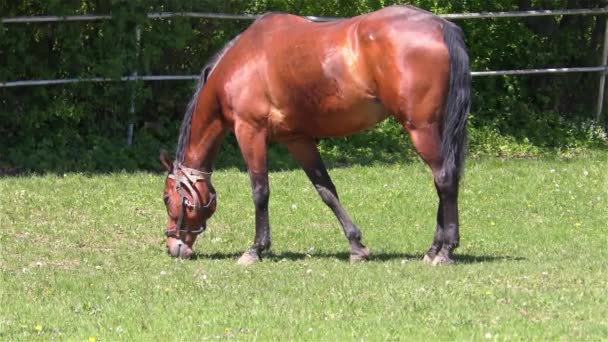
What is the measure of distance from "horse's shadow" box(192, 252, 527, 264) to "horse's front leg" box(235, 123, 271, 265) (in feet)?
0.58

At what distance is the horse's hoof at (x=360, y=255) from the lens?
9825mm

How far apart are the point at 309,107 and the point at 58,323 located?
3099mm

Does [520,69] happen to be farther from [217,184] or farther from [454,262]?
[454,262]

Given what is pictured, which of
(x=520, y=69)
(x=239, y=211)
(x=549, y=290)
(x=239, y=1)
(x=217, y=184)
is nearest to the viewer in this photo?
(x=549, y=290)

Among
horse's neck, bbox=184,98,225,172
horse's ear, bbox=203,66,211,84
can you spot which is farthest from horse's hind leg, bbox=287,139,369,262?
horse's ear, bbox=203,66,211,84

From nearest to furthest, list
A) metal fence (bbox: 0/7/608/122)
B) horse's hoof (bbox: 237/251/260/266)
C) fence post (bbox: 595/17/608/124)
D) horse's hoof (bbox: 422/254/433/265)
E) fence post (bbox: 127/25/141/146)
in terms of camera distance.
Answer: horse's hoof (bbox: 422/254/433/265) → horse's hoof (bbox: 237/251/260/266) → metal fence (bbox: 0/7/608/122) → fence post (bbox: 127/25/141/146) → fence post (bbox: 595/17/608/124)

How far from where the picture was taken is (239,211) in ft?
42.1

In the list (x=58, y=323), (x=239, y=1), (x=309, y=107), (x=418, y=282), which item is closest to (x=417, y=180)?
(x=239, y=1)

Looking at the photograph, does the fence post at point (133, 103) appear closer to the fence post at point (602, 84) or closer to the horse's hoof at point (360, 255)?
the horse's hoof at point (360, 255)

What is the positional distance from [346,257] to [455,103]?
186 centimetres

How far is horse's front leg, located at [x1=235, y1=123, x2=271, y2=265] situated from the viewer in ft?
32.2

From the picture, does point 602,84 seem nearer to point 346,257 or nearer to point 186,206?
point 346,257

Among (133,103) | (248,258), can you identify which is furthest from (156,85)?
(248,258)

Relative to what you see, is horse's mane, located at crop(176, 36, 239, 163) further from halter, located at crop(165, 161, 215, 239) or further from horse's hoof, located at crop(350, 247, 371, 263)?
horse's hoof, located at crop(350, 247, 371, 263)
